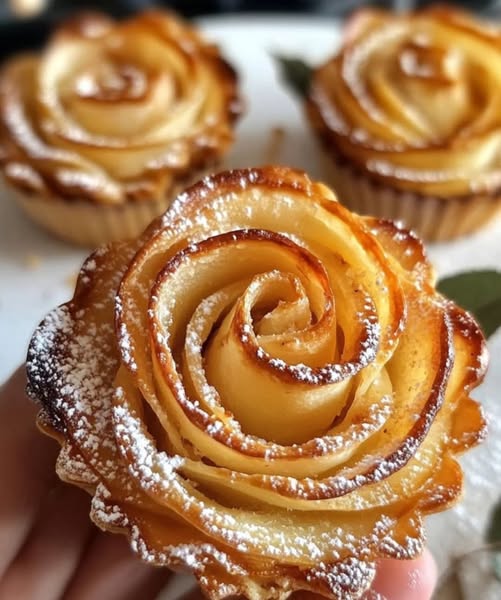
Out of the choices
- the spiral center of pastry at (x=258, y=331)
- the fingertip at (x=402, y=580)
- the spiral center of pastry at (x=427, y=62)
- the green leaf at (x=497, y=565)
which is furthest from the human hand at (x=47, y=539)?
the spiral center of pastry at (x=427, y=62)

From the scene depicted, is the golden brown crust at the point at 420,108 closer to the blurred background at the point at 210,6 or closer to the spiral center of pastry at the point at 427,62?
the spiral center of pastry at the point at 427,62

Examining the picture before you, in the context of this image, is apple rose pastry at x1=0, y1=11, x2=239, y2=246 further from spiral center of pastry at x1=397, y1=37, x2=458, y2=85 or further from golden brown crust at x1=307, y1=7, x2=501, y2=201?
spiral center of pastry at x1=397, y1=37, x2=458, y2=85

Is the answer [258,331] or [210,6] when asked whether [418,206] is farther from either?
[210,6]

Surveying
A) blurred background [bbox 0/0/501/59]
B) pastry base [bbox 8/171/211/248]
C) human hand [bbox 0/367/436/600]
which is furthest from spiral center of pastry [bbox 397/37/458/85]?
blurred background [bbox 0/0/501/59]

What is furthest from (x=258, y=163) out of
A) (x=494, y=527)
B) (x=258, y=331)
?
(x=258, y=331)

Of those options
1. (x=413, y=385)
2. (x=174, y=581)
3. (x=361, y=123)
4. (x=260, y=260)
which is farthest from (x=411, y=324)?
(x=361, y=123)

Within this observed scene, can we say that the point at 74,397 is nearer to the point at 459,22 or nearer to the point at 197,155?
the point at 197,155
